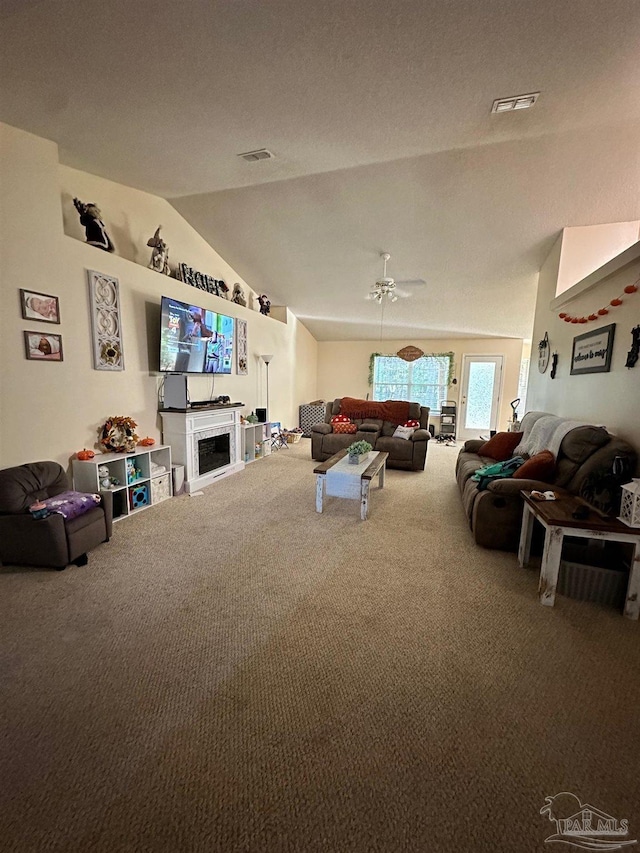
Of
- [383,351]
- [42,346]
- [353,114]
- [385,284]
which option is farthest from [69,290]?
[383,351]

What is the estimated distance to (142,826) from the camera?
103cm

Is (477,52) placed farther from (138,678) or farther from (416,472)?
(416,472)

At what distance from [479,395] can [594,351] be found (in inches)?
189

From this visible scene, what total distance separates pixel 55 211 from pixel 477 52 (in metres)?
3.19

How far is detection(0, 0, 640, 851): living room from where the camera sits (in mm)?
1128

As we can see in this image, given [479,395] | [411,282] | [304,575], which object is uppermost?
[411,282]

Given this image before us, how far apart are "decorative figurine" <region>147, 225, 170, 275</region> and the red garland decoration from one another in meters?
4.40

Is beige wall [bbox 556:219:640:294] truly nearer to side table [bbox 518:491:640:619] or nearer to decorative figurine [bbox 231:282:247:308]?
side table [bbox 518:491:640:619]

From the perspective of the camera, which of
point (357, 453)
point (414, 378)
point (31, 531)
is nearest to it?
point (31, 531)

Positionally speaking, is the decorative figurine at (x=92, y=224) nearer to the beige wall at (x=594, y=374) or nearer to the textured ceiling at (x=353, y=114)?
the textured ceiling at (x=353, y=114)

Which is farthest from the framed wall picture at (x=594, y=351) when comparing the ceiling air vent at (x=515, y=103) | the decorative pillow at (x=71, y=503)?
the decorative pillow at (x=71, y=503)

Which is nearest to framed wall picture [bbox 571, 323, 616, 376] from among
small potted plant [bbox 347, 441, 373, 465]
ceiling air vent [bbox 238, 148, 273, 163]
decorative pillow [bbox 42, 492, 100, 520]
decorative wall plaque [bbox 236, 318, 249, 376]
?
small potted plant [bbox 347, 441, 373, 465]

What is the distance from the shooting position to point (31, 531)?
2.31 m

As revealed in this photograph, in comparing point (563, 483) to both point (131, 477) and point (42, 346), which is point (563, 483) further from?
point (42, 346)
